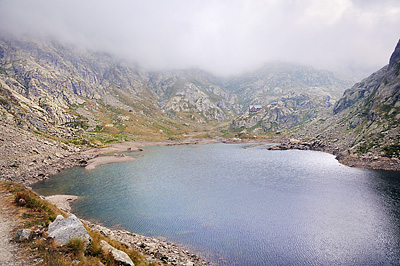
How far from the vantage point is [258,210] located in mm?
46156

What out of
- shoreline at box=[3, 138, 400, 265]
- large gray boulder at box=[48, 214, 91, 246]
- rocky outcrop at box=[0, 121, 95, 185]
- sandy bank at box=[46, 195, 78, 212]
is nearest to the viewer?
large gray boulder at box=[48, 214, 91, 246]

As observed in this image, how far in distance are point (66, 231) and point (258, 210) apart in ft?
135

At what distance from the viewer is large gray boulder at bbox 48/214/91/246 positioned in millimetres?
15586

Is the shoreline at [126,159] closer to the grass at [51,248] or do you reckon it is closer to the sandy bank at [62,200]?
the sandy bank at [62,200]

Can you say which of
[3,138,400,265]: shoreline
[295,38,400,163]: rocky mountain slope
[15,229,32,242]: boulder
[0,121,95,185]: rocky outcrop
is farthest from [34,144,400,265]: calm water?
[15,229,32,242]: boulder

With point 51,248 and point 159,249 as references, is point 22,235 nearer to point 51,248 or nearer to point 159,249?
point 51,248

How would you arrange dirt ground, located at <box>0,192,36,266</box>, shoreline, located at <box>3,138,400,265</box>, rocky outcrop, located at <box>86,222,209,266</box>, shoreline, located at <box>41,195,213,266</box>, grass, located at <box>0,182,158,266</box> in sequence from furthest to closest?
shoreline, located at <box>3,138,400,265</box> < shoreline, located at <box>41,195,213,266</box> < rocky outcrop, located at <box>86,222,209,266</box> < grass, located at <box>0,182,158,266</box> < dirt ground, located at <box>0,192,36,266</box>


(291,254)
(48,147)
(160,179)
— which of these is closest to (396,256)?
(291,254)

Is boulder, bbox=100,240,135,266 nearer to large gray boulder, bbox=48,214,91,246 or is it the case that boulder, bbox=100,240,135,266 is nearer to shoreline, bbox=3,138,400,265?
large gray boulder, bbox=48,214,91,246

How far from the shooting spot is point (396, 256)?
29.6 metres

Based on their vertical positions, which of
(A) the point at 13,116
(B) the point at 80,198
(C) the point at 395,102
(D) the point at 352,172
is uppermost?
(C) the point at 395,102

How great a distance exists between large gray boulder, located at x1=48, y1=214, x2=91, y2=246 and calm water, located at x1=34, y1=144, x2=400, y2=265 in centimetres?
2073

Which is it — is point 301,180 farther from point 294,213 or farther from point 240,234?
point 240,234

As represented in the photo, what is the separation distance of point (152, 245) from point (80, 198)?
35.5m
